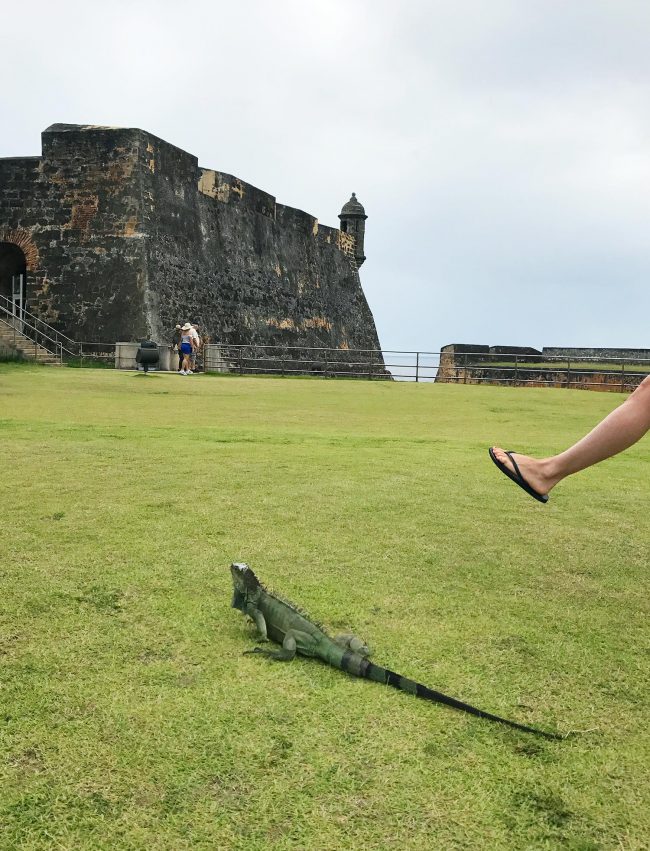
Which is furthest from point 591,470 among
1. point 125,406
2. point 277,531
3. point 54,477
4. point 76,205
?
point 76,205

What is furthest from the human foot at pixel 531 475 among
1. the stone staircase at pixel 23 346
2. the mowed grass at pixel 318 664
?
the stone staircase at pixel 23 346

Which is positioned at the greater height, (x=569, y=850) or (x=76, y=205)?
(x=76, y=205)

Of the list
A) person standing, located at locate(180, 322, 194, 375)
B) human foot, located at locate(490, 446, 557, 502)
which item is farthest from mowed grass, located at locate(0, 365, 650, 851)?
person standing, located at locate(180, 322, 194, 375)

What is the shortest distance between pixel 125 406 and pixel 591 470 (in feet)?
22.8

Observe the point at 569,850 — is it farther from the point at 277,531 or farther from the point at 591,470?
the point at 591,470

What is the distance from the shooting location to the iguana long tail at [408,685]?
204 centimetres

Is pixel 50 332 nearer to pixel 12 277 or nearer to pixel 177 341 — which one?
pixel 12 277

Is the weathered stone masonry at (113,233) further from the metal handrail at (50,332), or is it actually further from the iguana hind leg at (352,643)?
the iguana hind leg at (352,643)

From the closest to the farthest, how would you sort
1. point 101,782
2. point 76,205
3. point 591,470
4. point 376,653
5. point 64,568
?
1. point 101,782
2. point 376,653
3. point 64,568
4. point 591,470
5. point 76,205

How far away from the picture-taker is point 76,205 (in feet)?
71.4

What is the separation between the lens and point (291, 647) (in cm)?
247

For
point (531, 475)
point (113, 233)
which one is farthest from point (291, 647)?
point (113, 233)

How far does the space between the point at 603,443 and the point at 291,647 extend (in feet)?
4.65

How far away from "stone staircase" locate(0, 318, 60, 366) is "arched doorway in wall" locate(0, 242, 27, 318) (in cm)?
207
